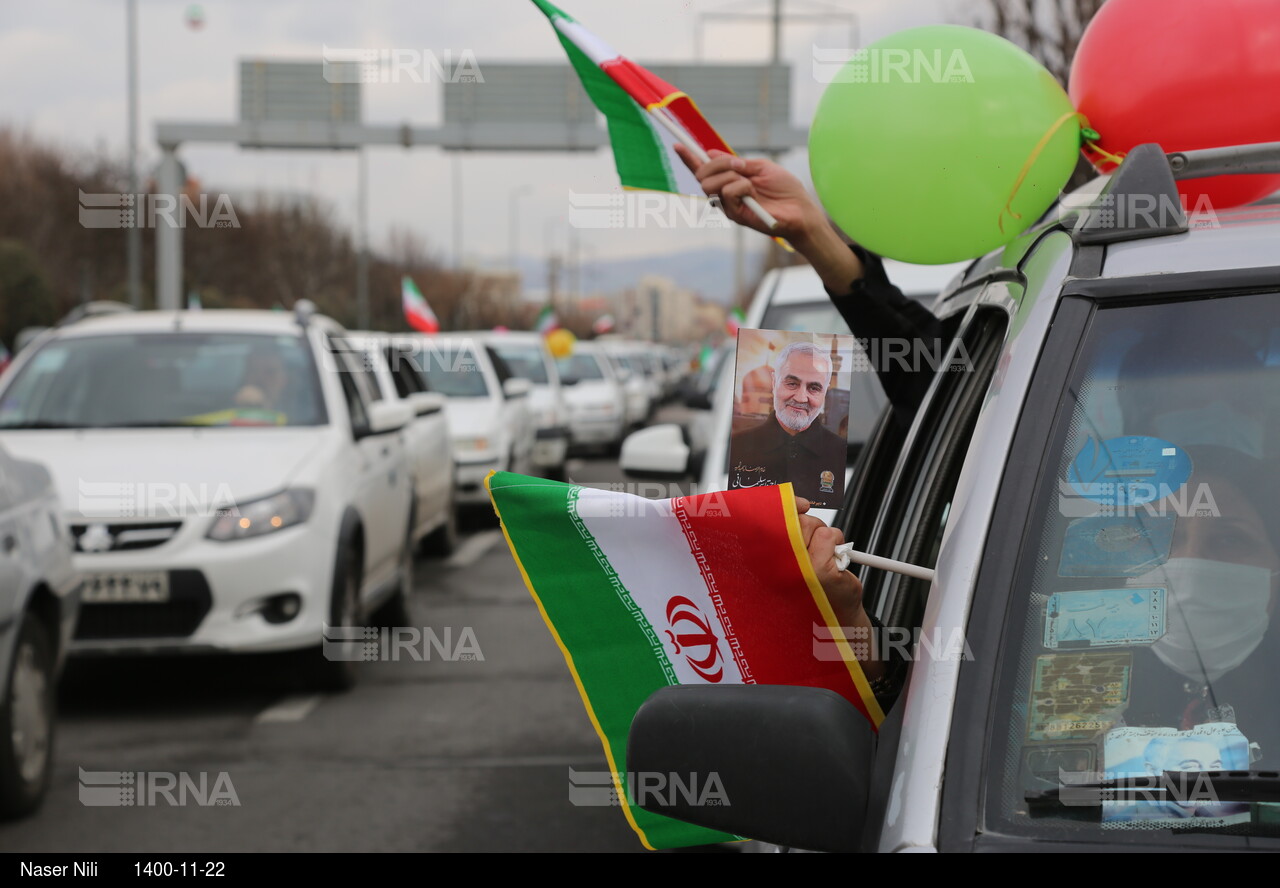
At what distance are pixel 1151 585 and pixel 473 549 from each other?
39.2 feet

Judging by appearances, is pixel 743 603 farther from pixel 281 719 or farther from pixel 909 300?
pixel 281 719

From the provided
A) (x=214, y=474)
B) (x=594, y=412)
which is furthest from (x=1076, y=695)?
(x=594, y=412)

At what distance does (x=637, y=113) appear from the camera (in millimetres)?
2900

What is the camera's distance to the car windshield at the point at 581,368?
1119 inches

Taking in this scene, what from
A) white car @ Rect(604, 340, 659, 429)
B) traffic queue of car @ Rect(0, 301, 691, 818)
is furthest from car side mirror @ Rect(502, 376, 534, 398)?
white car @ Rect(604, 340, 659, 429)

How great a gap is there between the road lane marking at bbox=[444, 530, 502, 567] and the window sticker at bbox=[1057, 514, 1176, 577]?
10.8m

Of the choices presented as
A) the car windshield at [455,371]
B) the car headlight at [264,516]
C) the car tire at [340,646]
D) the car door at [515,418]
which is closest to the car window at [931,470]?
the car headlight at [264,516]

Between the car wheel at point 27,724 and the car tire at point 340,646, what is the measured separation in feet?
5.86

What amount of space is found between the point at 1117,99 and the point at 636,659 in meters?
1.23

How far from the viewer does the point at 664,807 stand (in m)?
1.82

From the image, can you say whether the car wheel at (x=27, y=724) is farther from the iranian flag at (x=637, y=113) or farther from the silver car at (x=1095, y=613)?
the silver car at (x=1095, y=613)

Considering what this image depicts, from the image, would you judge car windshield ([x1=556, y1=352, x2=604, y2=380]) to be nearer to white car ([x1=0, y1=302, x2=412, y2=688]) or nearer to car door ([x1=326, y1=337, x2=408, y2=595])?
car door ([x1=326, y1=337, x2=408, y2=595])

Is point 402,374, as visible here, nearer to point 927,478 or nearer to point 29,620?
point 29,620
